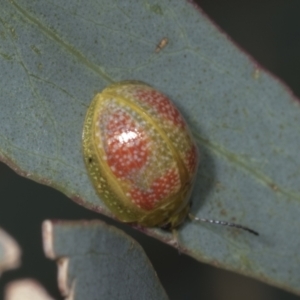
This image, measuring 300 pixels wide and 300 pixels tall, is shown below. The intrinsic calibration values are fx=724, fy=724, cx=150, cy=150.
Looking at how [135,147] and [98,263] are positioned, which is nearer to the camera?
[98,263]

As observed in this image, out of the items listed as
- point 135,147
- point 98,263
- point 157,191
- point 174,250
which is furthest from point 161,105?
point 174,250

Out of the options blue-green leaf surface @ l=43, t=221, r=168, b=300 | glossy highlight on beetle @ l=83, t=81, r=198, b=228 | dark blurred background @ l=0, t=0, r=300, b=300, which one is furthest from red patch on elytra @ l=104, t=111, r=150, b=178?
dark blurred background @ l=0, t=0, r=300, b=300

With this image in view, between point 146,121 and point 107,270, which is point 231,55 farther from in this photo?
point 107,270

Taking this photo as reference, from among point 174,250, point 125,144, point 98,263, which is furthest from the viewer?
point 174,250

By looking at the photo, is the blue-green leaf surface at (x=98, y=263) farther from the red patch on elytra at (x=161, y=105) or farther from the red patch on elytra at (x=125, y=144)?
the red patch on elytra at (x=161, y=105)

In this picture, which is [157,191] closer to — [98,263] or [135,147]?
[135,147]

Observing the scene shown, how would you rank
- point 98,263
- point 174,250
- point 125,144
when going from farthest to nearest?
point 174,250 → point 125,144 → point 98,263

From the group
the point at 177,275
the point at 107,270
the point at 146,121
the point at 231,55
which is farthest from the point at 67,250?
the point at 177,275
